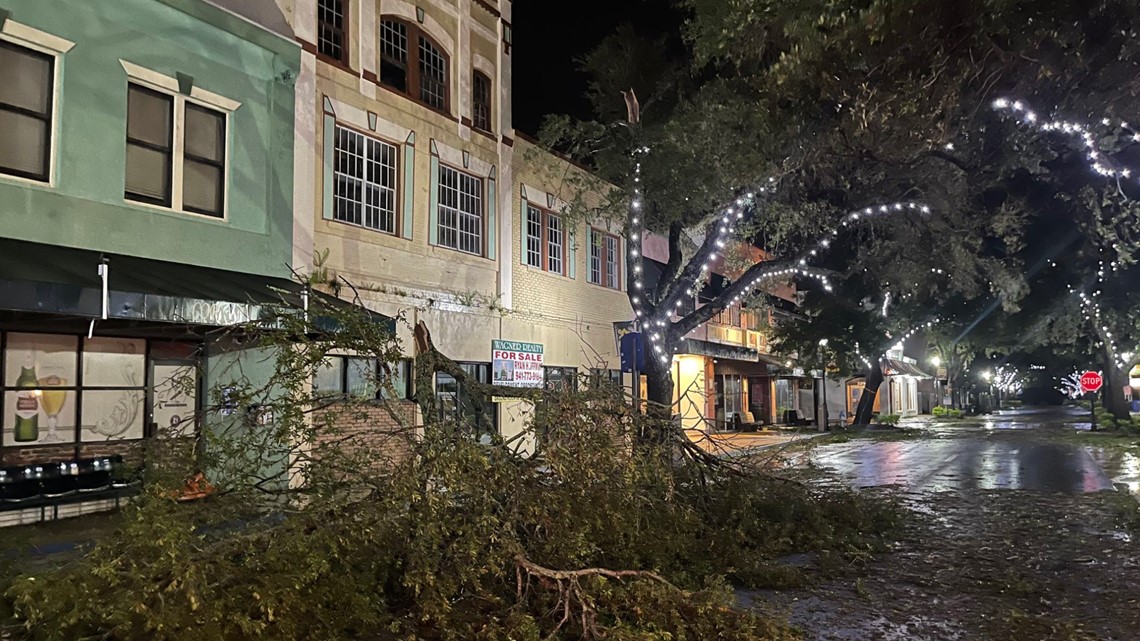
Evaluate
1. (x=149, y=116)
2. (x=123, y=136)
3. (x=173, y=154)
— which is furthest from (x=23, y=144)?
(x=173, y=154)

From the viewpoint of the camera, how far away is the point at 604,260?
2344 cm

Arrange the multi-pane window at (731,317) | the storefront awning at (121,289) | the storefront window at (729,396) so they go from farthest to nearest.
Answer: the storefront window at (729,396) → the multi-pane window at (731,317) → the storefront awning at (121,289)

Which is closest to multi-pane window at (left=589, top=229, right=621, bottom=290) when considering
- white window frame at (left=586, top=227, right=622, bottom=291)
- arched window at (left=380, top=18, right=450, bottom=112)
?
white window frame at (left=586, top=227, right=622, bottom=291)

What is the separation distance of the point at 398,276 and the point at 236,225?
11.2ft

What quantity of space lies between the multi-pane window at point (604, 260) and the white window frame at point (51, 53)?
1355 centimetres

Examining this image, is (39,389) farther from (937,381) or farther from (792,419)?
(937,381)

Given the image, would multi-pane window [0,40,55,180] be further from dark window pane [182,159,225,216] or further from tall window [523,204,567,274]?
tall window [523,204,567,274]

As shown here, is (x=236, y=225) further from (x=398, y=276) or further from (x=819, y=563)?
(x=819, y=563)

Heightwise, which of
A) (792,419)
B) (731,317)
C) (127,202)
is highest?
(731,317)

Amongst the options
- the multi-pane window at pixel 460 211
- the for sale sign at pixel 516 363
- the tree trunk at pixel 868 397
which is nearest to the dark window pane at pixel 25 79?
the multi-pane window at pixel 460 211

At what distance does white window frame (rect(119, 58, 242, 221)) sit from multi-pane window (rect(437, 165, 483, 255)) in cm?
479

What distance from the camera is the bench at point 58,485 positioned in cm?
1052

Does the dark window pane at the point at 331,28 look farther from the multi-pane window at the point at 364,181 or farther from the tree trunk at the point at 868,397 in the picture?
the tree trunk at the point at 868,397

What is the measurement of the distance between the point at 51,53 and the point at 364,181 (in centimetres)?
538
